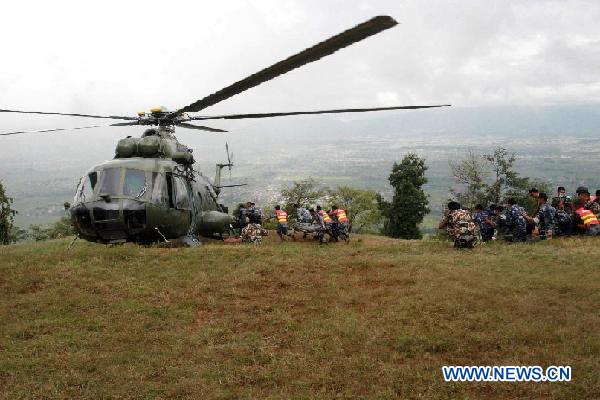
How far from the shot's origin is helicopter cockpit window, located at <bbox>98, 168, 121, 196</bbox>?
12.5 m

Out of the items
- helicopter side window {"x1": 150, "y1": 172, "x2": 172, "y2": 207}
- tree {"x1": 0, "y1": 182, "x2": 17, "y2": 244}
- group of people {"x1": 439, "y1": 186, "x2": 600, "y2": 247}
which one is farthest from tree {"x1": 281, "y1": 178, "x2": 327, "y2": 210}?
helicopter side window {"x1": 150, "y1": 172, "x2": 172, "y2": 207}

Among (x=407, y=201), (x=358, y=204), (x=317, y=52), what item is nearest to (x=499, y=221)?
(x=317, y=52)

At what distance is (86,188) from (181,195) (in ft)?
8.89

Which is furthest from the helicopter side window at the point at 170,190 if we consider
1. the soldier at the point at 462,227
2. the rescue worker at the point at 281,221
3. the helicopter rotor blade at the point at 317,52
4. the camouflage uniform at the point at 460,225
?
the camouflage uniform at the point at 460,225

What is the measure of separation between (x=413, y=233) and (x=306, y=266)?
42.0m

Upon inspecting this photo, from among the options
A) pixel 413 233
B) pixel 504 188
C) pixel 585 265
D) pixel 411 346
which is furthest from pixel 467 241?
pixel 504 188

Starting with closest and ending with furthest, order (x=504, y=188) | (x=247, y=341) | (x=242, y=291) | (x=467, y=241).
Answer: (x=247, y=341) → (x=242, y=291) → (x=467, y=241) → (x=504, y=188)

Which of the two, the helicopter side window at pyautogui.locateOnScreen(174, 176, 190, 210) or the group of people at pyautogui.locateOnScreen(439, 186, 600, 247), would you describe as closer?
the helicopter side window at pyautogui.locateOnScreen(174, 176, 190, 210)

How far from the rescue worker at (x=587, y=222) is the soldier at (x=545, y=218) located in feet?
2.59

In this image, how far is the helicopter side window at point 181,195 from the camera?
1407 centimetres

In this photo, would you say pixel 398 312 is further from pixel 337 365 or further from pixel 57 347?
pixel 57 347

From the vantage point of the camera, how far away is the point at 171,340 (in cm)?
713

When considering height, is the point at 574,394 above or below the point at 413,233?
above

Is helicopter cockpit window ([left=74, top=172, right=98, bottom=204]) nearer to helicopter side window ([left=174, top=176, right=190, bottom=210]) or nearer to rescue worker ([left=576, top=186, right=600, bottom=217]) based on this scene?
helicopter side window ([left=174, top=176, right=190, bottom=210])
